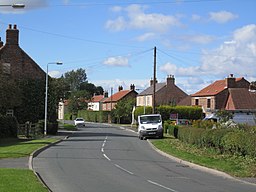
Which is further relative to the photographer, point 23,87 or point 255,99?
point 255,99

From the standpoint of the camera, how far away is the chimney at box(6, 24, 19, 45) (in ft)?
180

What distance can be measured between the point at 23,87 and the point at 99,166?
35.9 metres

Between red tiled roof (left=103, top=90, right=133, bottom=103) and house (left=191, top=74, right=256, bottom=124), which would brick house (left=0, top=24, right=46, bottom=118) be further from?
red tiled roof (left=103, top=90, right=133, bottom=103)

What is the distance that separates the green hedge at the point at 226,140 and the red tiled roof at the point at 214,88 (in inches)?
1760

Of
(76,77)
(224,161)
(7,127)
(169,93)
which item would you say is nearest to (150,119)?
(7,127)

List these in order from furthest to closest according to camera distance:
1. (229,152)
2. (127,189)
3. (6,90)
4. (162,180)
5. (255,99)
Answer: (255,99)
(6,90)
(229,152)
(162,180)
(127,189)

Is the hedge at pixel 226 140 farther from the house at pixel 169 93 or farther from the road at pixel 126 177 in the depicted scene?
the house at pixel 169 93

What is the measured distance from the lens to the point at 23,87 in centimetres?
5459

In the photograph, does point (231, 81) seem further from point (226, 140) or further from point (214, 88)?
point (226, 140)

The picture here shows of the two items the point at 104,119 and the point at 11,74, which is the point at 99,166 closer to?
the point at 11,74

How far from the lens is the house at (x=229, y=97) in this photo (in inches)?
2734

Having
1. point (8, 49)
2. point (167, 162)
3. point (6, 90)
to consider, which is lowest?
point (167, 162)

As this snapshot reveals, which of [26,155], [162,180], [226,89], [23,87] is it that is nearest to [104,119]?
[226,89]

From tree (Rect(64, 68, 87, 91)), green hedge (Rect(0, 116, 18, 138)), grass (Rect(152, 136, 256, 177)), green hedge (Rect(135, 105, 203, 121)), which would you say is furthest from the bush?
tree (Rect(64, 68, 87, 91))
